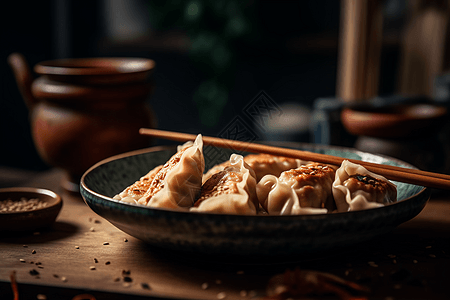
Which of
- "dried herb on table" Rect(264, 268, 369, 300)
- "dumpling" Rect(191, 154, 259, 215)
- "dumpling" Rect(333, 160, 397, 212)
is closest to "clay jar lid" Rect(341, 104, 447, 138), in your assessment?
"dumpling" Rect(333, 160, 397, 212)

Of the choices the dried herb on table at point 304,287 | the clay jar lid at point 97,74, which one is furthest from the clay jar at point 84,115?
the dried herb on table at point 304,287

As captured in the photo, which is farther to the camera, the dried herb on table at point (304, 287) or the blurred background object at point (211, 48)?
the blurred background object at point (211, 48)

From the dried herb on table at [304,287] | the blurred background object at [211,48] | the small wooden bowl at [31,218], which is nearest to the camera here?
the dried herb on table at [304,287]

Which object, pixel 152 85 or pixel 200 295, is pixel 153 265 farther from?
pixel 152 85

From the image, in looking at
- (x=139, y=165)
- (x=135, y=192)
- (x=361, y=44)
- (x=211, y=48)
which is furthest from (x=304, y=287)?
(x=211, y=48)

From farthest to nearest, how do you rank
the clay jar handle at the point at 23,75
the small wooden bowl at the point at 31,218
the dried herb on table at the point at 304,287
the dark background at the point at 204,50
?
the dark background at the point at 204,50 → the clay jar handle at the point at 23,75 → the small wooden bowl at the point at 31,218 → the dried herb on table at the point at 304,287

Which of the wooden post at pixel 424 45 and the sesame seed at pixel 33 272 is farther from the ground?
the wooden post at pixel 424 45

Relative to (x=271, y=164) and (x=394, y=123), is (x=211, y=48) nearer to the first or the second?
(x=394, y=123)

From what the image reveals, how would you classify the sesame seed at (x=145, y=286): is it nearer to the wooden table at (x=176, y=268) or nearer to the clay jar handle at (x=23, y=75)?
the wooden table at (x=176, y=268)
